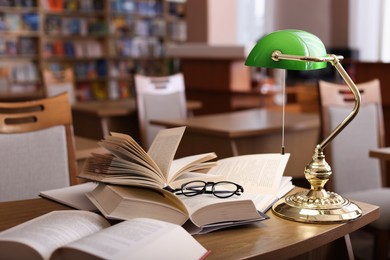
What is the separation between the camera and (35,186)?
1995 mm

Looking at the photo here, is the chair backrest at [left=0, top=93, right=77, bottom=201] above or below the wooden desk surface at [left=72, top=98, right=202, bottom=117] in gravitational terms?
above

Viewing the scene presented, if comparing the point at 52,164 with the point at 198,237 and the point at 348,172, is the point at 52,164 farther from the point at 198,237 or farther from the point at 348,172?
the point at 348,172

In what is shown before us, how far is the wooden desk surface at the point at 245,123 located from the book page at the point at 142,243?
1728mm

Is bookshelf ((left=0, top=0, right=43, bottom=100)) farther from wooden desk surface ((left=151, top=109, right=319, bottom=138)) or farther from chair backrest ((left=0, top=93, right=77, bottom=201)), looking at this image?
chair backrest ((left=0, top=93, right=77, bottom=201))

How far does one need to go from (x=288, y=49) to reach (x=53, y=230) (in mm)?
611

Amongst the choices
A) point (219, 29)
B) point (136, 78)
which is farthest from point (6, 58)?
point (136, 78)

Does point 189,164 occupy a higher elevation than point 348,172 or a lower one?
higher

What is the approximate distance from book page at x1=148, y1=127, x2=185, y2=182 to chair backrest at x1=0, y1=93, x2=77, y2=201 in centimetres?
64

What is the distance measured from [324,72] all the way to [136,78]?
14.2 ft

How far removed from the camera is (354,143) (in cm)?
266

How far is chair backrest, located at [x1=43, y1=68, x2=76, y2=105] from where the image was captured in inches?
179

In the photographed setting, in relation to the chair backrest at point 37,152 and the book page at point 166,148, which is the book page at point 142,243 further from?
the chair backrest at point 37,152

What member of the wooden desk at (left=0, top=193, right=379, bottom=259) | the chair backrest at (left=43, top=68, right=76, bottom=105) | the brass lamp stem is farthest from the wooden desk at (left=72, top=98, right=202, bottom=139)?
the brass lamp stem

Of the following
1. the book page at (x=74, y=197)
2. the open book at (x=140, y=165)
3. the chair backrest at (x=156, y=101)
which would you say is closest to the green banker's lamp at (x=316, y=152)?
the open book at (x=140, y=165)
